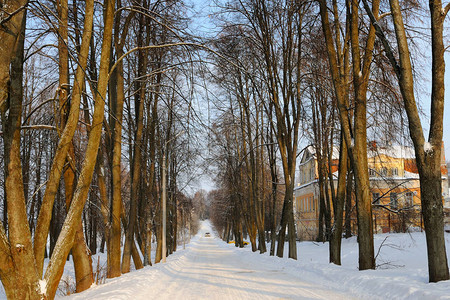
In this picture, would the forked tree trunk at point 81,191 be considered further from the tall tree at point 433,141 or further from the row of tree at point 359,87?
the tall tree at point 433,141

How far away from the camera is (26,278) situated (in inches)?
246

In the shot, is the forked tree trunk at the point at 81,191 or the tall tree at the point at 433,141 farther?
the tall tree at the point at 433,141

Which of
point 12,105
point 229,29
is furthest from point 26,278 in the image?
point 229,29

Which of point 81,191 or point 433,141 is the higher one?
point 433,141

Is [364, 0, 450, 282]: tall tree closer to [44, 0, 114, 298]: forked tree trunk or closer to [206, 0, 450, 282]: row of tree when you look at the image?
[206, 0, 450, 282]: row of tree

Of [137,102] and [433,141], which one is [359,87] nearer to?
[433,141]

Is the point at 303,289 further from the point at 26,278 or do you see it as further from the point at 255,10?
the point at 255,10

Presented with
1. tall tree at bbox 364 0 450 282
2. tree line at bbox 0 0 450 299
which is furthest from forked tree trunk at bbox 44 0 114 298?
tall tree at bbox 364 0 450 282

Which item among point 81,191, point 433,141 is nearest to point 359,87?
point 433,141

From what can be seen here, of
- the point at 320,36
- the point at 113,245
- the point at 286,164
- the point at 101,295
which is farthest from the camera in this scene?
the point at 286,164

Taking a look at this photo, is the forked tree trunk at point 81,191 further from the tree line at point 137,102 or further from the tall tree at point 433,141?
the tall tree at point 433,141

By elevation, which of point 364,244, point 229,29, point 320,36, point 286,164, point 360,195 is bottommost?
point 364,244

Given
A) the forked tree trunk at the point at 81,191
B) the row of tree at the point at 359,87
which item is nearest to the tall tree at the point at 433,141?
the row of tree at the point at 359,87

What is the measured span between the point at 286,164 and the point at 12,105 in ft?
45.4
